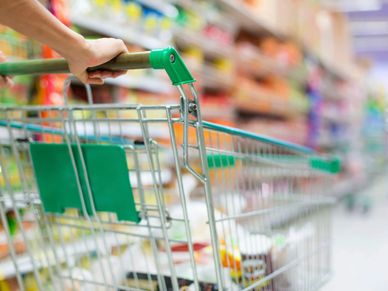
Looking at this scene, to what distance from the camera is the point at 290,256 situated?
1.49 m

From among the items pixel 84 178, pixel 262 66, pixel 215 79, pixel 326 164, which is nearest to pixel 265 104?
pixel 262 66

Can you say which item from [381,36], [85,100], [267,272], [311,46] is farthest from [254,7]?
[381,36]

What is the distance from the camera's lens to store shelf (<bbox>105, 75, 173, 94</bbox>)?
2.58m

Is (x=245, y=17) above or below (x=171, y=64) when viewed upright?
above

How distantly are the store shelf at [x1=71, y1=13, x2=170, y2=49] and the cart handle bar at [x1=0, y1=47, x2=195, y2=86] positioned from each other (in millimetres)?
1148

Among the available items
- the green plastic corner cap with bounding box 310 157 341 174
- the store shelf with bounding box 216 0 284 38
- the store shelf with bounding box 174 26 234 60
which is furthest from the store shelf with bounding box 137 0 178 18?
the green plastic corner cap with bounding box 310 157 341 174

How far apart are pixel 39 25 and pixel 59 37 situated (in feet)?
Result: 0.16

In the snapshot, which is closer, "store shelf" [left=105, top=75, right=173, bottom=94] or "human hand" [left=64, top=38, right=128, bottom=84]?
"human hand" [left=64, top=38, right=128, bottom=84]

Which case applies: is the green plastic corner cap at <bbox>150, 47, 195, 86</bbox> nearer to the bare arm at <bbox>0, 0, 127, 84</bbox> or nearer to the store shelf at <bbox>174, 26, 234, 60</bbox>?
the bare arm at <bbox>0, 0, 127, 84</bbox>

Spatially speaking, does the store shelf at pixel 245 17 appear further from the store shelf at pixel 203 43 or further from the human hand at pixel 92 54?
the human hand at pixel 92 54

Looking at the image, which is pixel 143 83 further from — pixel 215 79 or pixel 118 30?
pixel 215 79

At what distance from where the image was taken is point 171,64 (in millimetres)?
899

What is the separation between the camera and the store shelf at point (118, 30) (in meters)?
2.26

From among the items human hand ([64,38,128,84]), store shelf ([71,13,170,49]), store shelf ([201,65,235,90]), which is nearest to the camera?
human hand ([64,38,128,84])
